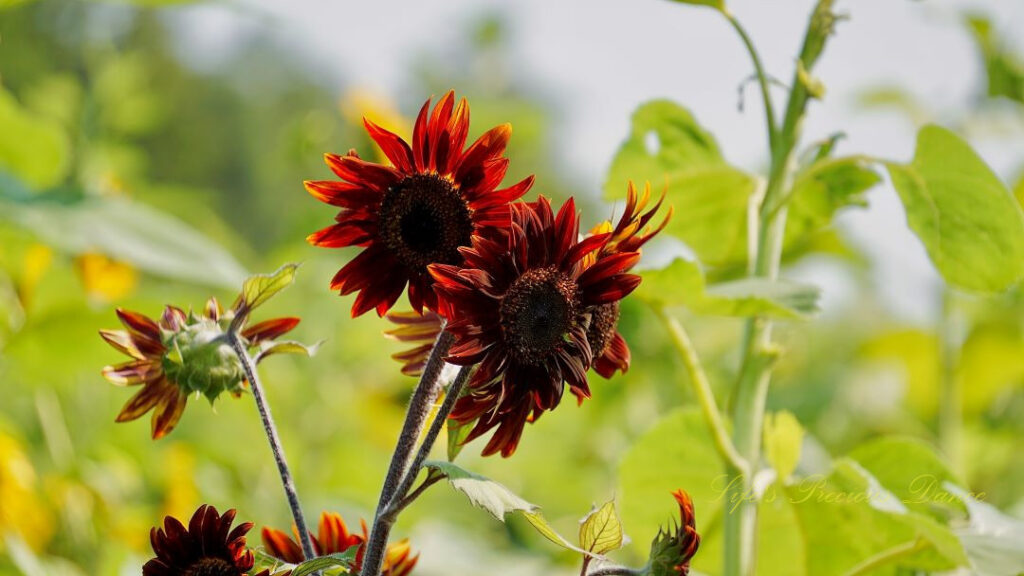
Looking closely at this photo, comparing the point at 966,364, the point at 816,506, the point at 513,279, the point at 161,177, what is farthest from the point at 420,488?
the point at 161,177

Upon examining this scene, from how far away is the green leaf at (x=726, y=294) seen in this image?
22.5 inches

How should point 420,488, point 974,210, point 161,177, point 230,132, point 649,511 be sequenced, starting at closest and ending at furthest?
point 420,488, point 974,210, point 649,511, point 161,177, point 230,132

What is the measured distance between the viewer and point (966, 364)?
5.11ft

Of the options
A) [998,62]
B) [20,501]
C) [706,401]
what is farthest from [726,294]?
[20,501]

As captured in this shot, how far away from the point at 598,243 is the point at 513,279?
4cm

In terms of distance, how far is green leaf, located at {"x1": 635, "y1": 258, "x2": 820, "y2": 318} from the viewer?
22.5 inches

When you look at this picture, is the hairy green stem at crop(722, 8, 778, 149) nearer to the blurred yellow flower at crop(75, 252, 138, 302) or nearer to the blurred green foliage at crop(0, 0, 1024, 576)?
the blurred green foliage at crop(0, 0, 1024, 576)

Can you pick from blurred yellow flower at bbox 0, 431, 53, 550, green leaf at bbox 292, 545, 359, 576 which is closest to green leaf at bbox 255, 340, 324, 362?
green leaf at bbox 292, 545, 359, 576

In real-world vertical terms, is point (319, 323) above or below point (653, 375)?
above

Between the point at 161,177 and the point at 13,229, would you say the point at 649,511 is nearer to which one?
the point at 13,229

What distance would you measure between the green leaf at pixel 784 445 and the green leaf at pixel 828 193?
0.56 ft

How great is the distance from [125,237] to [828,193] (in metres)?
0.60

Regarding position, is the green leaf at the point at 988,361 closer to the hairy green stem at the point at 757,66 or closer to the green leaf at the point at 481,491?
the hairy green stem at the point at 757,66

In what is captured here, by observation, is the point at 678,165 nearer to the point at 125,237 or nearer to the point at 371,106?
the point at 125,237
